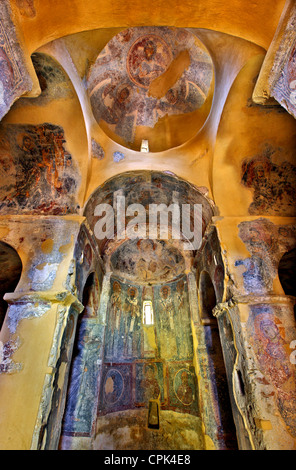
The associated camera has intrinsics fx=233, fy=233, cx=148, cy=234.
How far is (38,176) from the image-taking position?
6.77 meters

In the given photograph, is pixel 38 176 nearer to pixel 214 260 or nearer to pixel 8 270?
pixel 8 270

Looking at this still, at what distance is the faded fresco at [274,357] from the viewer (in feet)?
14.1

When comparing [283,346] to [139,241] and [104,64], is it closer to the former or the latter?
[139,241]

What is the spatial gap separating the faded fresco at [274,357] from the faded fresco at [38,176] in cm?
548

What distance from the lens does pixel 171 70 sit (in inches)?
321

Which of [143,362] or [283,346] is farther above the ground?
[143,362]

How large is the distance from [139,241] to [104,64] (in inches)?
274

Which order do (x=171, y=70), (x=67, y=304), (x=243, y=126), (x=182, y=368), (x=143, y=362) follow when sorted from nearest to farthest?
1. (x=67, y=304)
2. (x=243, y=126)
3. (x=171, y=70)
4. (x=182, y=368)
5. (x=143, y=362)

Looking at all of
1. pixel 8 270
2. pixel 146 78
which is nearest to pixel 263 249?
pixel 146 78

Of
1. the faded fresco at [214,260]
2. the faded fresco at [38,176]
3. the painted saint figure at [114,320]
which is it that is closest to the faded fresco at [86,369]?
the painted saint figure at [114,320]

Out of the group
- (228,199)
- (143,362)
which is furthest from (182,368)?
(228,199)

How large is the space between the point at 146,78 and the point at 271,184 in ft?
18.7

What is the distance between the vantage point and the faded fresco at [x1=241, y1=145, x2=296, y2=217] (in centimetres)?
654

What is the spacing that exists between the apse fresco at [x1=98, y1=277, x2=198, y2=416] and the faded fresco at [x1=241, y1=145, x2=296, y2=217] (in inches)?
190
